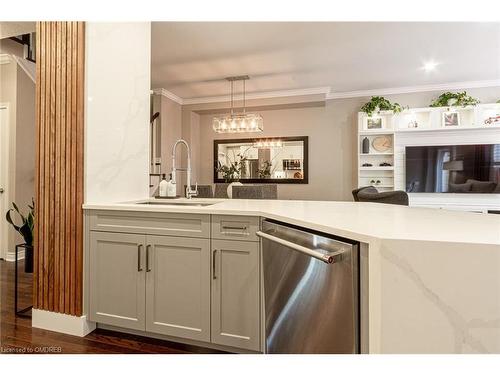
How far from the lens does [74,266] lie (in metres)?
1.98

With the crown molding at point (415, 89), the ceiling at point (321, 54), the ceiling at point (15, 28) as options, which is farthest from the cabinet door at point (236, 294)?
the crown molding at point (415, 89)

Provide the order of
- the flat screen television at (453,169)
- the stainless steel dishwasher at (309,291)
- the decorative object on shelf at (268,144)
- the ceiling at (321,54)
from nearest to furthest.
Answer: the stainless steel dishwasher at (309,291)
the ceiling at (321,54)
the flat screen television at (453,169)
the decorative object on shelf at (268,144)

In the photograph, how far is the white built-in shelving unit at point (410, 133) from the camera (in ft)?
15.8

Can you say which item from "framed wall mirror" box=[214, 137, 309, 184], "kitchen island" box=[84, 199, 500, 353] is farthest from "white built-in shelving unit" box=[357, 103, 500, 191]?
"kitchen island" box=[84, 199, 500, 353]

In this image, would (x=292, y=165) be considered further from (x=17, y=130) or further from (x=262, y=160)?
(x=17, y=130)

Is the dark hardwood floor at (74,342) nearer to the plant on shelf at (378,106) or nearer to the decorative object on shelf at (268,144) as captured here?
the decorative object on shelf at (268,144)

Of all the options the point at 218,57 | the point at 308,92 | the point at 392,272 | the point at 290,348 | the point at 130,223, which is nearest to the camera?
the point at 392,272

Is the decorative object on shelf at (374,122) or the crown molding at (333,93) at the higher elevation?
the crown molding at (333,93)

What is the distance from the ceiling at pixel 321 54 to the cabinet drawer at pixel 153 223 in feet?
7.49

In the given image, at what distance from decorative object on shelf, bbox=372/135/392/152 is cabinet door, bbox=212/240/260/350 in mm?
4427

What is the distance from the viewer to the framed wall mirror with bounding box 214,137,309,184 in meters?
5.81
